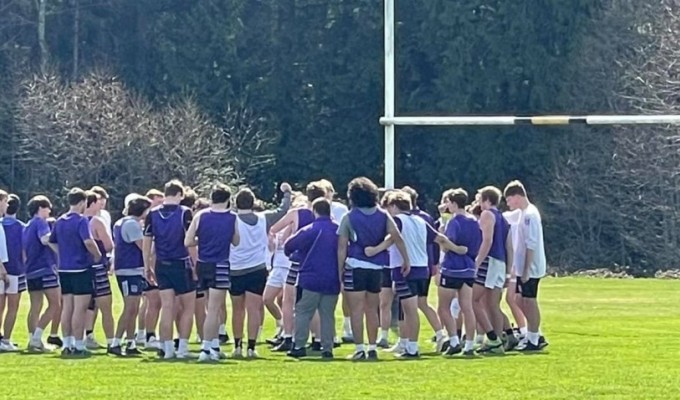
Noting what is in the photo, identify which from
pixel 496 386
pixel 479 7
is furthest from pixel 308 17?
pixel 496 386

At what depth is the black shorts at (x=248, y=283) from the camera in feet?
56.5

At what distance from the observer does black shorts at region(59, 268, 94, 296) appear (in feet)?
56.7

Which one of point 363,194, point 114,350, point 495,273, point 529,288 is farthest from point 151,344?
point 529,288

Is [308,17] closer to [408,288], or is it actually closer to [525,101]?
[525,101]

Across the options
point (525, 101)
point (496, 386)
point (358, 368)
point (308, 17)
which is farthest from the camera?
point (308, 17)

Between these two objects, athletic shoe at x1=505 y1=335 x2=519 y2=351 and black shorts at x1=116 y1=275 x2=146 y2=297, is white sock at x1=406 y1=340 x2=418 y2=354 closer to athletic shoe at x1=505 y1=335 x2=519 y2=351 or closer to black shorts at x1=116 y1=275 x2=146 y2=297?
athletic shoe at x1=505 y1=335 x2=519 y2=351

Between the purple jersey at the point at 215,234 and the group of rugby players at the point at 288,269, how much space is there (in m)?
0.01

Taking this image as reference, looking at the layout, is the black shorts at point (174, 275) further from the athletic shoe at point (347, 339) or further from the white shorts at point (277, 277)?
the athletic shoe at point (347, 339)

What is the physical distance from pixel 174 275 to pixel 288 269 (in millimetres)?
2203

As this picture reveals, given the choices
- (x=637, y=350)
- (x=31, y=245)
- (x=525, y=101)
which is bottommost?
(x=637, y=350)

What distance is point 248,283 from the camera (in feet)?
56.5

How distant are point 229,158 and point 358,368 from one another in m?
36.1

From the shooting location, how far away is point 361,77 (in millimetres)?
54562

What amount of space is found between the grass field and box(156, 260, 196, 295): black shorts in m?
0.77
